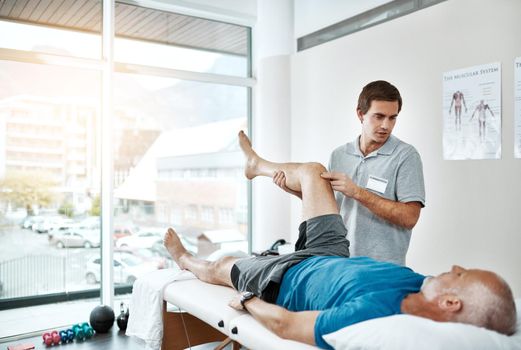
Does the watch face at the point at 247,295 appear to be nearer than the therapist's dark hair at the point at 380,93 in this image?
Yes

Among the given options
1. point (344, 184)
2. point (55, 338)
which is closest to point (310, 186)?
point (344, 184)

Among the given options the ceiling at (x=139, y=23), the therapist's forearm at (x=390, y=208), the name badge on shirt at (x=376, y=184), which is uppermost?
the ceiling at (x=139, y=23)

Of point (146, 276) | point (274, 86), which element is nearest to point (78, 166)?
point (146, 276)

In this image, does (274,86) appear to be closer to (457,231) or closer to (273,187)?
(273,187)

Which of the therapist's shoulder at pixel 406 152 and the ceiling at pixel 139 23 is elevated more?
the ceiling at pixel 139 23

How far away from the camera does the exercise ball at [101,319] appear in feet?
10.1

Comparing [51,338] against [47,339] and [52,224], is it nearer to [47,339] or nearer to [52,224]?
[47,339]

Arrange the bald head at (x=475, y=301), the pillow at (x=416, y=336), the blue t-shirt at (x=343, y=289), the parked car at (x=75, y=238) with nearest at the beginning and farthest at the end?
the pillow at (x=416, y=336) < the bald head at (x=475, y=301) < the blue t-shirt at (x=343, y=289) < the parked car at (x=75, y=238)

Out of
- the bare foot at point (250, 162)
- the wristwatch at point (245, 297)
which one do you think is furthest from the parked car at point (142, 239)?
the wristwatch at point (245, 297)

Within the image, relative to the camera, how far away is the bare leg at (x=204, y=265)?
87.1 inches

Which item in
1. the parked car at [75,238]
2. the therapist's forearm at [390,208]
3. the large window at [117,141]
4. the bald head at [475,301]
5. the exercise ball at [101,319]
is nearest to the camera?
the bald head at [475,301]

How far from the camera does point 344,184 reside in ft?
7.00

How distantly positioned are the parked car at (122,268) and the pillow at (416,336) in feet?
7.69

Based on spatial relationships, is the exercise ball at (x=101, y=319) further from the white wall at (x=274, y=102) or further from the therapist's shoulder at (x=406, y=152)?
the therapist's shoulder at (x=406, y=152)
